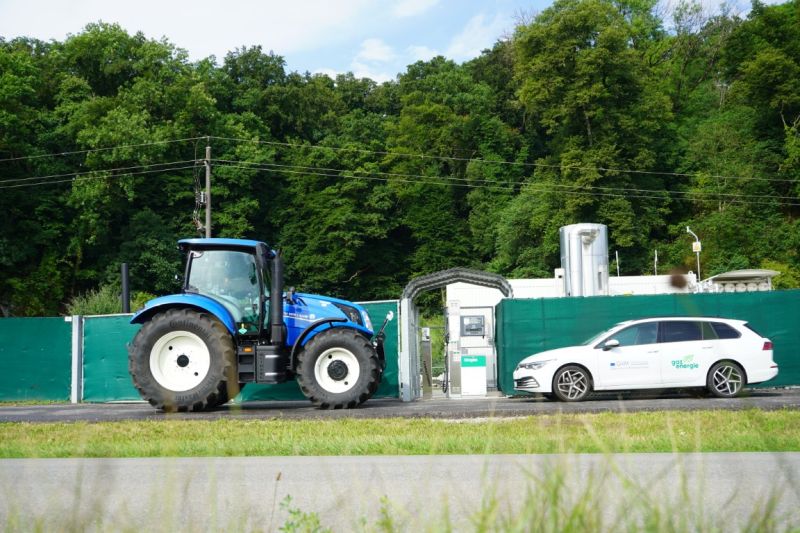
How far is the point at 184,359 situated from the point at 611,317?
9044 mm

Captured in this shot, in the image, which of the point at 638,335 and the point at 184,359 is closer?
the point at 184,359

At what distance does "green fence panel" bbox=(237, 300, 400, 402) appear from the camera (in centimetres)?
1906

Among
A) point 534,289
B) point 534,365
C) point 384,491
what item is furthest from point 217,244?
point 534,289

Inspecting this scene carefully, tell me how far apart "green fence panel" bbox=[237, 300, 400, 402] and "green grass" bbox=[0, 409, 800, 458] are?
590 centimetres

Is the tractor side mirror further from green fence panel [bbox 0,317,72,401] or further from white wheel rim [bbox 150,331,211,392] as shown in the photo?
green fence panel [bbox 0,317,72,401]

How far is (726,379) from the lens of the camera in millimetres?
16625

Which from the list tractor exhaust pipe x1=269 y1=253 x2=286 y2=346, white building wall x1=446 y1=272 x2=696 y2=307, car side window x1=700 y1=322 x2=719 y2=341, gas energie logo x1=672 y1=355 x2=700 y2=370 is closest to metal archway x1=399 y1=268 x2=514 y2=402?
tractor exhaust pipe x1=269 y1=253 x2=286 y2=346

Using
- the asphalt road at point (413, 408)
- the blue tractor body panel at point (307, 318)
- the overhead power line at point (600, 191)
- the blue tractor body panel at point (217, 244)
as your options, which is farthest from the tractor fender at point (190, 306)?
the overhead power line at point (600, 191)

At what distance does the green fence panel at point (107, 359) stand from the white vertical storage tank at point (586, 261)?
581 inches

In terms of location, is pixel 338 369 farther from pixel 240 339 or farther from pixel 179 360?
pixel 179 360

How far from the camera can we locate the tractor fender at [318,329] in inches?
618

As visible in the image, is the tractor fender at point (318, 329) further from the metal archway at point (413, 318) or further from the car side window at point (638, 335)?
the car side window at point (638, 335)

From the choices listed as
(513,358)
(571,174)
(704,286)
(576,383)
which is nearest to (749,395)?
(576,383)

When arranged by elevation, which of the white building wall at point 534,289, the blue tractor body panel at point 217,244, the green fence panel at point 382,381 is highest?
the white building wall at point 534,289
